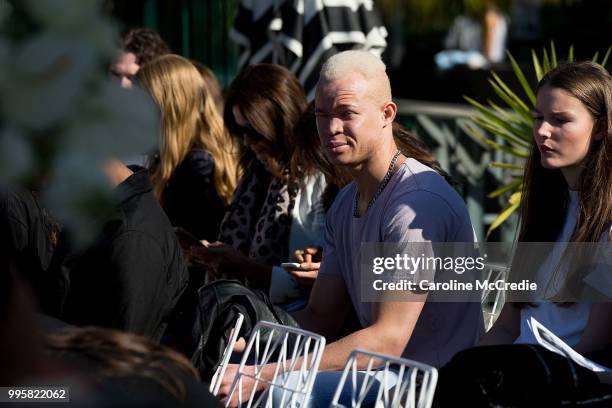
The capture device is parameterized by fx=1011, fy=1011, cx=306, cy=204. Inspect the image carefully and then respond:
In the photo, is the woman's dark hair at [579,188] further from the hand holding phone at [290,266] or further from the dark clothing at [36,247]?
the dark clothing at [36,247]

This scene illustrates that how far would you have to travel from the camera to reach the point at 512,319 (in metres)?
3.37

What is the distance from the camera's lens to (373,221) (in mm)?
3248

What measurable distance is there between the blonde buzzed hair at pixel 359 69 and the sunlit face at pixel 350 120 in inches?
0.8

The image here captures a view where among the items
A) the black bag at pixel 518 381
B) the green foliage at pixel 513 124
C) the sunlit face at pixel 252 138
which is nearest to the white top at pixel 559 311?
the black bag at pixel 518 381

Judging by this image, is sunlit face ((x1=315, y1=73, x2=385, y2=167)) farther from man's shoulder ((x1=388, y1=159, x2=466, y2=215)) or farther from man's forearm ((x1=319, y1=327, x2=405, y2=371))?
man's forearm ((x1=319, y1=327, x2=405, y2=371))

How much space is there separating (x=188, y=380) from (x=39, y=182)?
2.50 feet

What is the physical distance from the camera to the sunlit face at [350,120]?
3.34m

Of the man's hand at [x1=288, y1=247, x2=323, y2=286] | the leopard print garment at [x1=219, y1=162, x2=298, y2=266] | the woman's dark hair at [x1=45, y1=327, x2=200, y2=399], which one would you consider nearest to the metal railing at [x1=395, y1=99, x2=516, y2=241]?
the leopard print garment at [x1=219, y1=162, x2=298, y2=266]

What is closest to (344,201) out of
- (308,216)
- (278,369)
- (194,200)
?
(308,216)

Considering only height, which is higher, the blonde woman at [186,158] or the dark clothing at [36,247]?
the blonde woman at [186,158]

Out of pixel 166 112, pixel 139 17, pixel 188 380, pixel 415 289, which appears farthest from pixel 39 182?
pixel 139 17

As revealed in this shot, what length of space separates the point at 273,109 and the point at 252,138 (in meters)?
0.16

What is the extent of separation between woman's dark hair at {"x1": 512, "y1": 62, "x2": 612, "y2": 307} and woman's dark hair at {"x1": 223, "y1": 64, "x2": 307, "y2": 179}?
3.91 feet

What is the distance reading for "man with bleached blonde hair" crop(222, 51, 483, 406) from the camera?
9.90 feet
